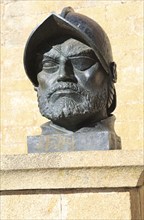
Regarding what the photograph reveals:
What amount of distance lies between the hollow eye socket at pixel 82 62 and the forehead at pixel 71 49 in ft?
0.08

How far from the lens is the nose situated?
2.63 m

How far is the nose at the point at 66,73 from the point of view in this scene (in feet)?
8.64

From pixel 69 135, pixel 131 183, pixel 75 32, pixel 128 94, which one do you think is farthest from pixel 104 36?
pixel 128 94

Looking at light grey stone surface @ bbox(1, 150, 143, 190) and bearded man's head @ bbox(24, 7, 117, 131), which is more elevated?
bearded man's head @ bbox(24, 7, 117, 131)

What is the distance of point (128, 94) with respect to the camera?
5516 mm

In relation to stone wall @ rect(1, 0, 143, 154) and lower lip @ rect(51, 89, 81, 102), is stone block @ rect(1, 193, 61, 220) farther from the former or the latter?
stone wall @ rect(1, 0, 143, 154)

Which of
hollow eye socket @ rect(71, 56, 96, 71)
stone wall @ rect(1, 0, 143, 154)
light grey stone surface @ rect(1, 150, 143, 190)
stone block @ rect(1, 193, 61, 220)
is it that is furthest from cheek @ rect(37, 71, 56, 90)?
stone wall @ rect(1, 0, 143, 154)

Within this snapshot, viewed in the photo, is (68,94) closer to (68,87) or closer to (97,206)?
(68,87)

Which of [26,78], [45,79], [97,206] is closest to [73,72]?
[45,79]

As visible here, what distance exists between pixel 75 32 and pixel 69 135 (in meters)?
0.43

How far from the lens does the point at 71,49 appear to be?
2652 mm

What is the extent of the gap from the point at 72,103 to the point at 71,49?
0.23 meters

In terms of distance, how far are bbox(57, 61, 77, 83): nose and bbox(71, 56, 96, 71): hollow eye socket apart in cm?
2

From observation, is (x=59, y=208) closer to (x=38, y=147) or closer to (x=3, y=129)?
(x=38, y=147)
